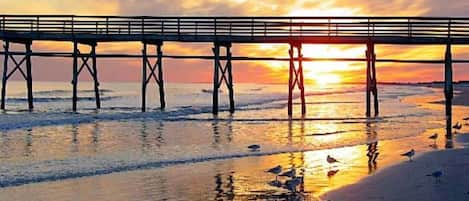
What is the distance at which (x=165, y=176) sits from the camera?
12219 mm

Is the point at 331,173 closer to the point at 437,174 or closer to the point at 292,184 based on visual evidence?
the point at 292,184

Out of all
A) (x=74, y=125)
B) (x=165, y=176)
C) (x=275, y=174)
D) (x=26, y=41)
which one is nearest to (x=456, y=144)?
(x=275, y=174)

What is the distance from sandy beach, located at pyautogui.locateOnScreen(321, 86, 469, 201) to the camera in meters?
9.95

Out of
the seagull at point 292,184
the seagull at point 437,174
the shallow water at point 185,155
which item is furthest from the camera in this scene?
the seagull at point 437,174

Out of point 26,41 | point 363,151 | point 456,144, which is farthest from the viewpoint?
point 26,41

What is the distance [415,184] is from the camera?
1094cm

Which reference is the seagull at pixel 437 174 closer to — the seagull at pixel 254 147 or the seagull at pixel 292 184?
the seagull at pixel 292 184

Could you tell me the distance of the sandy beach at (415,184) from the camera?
9.95 metres

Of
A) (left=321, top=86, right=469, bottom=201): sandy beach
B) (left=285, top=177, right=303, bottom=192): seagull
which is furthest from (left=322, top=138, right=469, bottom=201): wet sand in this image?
(left=285, top=177, right=303, bottom=192): seagull

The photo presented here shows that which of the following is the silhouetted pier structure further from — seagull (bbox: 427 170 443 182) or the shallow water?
seagull (bbox: 427 170 443 182)

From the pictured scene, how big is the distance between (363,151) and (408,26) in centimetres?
897

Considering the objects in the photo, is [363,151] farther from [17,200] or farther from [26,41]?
[26,41]

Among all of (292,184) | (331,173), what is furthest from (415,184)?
(292,184)

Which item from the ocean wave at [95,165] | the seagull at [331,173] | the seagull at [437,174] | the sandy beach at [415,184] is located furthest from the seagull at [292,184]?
the ocean wave at [95,165]
